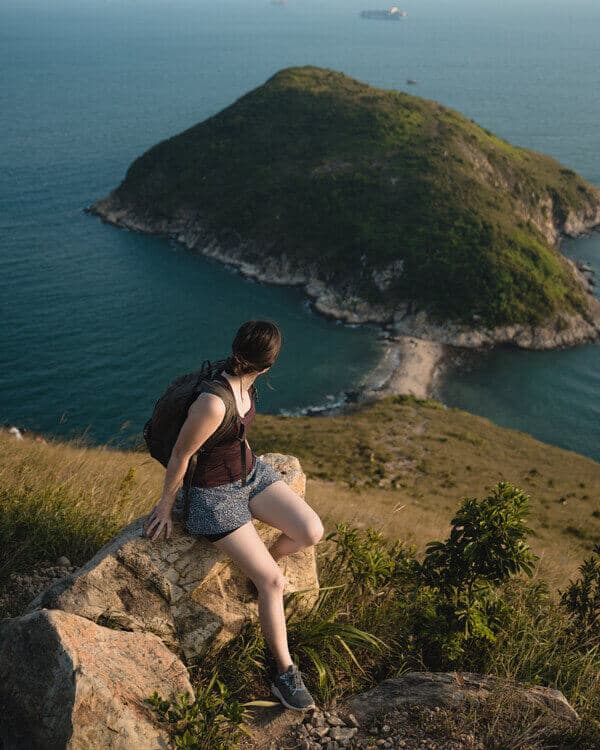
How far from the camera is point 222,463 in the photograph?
5957 millimetres

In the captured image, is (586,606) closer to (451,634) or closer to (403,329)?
(451,634)

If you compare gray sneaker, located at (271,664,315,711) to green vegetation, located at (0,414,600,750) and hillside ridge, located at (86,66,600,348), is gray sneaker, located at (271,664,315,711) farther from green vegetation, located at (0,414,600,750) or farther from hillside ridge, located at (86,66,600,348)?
hillside ridge, located at (86,66,600,348)

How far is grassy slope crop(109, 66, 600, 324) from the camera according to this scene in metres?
72.9

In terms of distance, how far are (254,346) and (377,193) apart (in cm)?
8111

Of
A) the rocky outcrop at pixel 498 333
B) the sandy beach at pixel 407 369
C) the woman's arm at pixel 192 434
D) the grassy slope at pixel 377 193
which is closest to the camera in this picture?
the woman's arm at pixel 192 434

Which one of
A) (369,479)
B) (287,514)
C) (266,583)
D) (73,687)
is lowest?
(369,479)

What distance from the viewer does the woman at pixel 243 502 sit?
18.5 feet

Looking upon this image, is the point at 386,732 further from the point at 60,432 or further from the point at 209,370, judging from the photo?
the point at 60,432

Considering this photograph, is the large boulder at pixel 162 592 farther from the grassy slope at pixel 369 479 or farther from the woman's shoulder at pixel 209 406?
the grassy slope at pixel 369 479

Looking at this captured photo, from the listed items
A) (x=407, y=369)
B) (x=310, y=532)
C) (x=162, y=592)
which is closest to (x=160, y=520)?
(x=162, y=592)

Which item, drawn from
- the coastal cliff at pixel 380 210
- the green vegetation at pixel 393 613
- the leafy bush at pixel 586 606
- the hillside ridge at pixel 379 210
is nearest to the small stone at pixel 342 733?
the green vegetation at pixel 393 613

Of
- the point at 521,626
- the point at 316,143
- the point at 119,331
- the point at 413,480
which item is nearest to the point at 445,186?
the point at 316,143

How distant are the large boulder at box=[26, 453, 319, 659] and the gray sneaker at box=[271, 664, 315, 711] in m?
0.74

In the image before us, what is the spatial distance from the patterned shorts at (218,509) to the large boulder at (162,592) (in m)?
0.30
